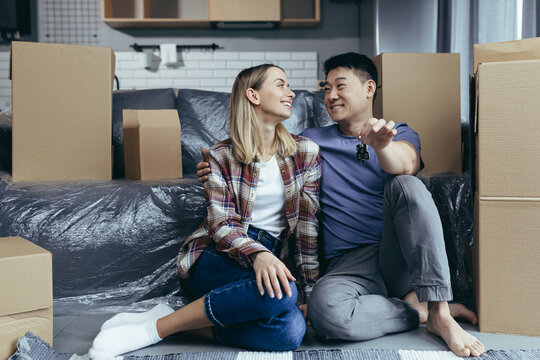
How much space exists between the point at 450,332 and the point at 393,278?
238mm

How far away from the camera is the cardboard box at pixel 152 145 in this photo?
188 cm

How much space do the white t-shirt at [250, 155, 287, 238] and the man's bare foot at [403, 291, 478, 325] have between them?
0.43 m

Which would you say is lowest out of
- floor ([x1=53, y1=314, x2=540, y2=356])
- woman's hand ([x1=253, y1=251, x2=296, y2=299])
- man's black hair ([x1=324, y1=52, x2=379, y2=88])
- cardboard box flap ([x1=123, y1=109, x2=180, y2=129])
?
floor ([x1=53, y1=314, x2=540, y2=356])

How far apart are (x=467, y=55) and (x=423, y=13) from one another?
85 centimetres

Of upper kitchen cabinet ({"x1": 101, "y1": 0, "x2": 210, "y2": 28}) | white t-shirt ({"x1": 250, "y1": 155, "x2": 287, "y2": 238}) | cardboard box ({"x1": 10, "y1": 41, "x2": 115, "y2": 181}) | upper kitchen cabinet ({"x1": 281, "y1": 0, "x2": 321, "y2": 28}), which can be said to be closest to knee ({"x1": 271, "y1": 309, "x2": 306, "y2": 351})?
white t-shirt ({"x1": 250, "y1": 155, "x2": 287, "y2": 238})

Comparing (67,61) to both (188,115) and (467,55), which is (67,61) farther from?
(467,55)

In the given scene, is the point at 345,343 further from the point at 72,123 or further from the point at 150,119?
the point at 72,123

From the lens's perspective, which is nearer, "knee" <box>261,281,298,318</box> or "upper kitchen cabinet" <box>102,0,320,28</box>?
"knee" <box>261,281,298,318</box>

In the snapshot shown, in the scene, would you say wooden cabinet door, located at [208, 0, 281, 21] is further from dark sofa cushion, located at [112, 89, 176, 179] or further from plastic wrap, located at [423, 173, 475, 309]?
plastic wrap, located at [423, 173, 475, 309]

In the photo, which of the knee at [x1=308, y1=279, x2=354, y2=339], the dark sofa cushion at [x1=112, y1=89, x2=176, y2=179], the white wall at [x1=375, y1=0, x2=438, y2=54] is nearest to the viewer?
the knee at [x1=308, y1=279, x2=354, y2=339]


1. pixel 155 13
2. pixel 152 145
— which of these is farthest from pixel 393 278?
pixel 155 13

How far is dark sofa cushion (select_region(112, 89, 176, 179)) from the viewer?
2279 millimetres

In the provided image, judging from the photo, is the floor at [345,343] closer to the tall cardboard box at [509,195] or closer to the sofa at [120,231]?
→ the tall cardboard box at [509,195]

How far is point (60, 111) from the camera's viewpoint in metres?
1.84
